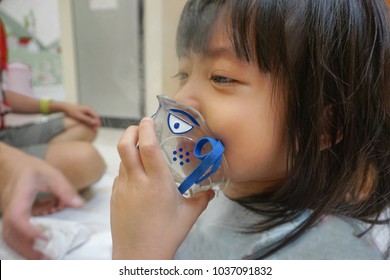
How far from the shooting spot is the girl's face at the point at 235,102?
1.49 ft

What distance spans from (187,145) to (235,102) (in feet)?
0.28

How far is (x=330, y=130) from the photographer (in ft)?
1.69

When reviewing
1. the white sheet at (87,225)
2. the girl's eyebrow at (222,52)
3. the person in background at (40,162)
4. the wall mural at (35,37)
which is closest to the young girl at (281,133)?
the girl's eyebrow at (222,52)

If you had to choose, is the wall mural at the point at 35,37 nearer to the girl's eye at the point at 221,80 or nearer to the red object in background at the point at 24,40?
the red object in background at the point at 24,40

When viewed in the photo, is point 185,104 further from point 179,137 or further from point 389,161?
point 389,161

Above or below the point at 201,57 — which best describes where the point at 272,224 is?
below

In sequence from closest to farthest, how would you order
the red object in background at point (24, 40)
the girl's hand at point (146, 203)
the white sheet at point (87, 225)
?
the girl's hand at point (146, 203)
the white sheet at point (87, 225)
the red object in background at point (24, 40)

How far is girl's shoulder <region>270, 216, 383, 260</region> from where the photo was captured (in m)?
0.49

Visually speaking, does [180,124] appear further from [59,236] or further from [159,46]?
[59,236]

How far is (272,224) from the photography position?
1.81ft

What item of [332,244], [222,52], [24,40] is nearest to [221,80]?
[222,52]

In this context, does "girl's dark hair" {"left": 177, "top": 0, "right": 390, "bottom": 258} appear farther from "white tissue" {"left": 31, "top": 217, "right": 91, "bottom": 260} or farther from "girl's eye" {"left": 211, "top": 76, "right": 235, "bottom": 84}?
"white tissue" {"left": 31, "top": 217, "right": 91, "bottom": 260}
